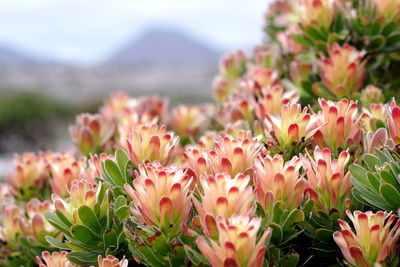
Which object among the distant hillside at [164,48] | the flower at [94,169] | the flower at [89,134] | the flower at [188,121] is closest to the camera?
the flower at [94,169]

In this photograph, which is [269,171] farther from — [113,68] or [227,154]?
[113,68]

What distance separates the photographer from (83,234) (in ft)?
4.12

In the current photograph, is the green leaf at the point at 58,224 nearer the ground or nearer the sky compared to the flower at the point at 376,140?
nearer the ground

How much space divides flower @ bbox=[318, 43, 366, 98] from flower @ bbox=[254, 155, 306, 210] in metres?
0.82

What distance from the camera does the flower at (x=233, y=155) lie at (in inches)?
48.4

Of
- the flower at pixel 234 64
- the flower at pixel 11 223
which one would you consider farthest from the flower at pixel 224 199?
the flower at pixel 234 64

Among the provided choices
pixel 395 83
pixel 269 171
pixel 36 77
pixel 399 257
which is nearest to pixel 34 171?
pixel 269 171

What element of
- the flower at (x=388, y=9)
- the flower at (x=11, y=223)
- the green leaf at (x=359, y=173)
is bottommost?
the flower at (x=11, y=223)

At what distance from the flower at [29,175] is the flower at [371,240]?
131 cm

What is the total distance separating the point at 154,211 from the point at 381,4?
134 centimetres

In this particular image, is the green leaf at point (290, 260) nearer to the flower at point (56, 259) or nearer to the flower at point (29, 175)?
the flower at point (56, 259)

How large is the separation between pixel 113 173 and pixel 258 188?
45cm

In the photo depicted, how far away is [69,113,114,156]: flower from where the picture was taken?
2090 millimetres

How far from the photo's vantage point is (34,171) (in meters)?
2.00
